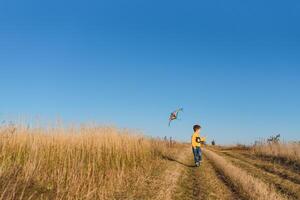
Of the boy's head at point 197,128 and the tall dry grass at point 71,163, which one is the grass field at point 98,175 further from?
the boy's head at point 197,128

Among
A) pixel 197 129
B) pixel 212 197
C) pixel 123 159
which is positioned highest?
pixel 197 129

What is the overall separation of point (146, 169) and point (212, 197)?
15.8 feet

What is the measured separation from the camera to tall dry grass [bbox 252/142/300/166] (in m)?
20.3

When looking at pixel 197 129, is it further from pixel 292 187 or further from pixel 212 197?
pixel 212 197

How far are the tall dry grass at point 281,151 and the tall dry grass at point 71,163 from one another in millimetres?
10680

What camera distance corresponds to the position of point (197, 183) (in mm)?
10758

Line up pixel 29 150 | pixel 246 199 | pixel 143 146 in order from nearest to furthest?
pixel 246 199 → pixel 29 150 → pixel 143 146

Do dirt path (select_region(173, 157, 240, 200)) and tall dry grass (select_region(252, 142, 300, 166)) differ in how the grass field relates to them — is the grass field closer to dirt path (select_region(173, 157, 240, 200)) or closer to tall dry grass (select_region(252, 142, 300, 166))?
dirt path (select_region(173, 157, 240, 200))

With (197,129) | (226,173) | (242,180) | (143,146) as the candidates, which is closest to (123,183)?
(242,180)

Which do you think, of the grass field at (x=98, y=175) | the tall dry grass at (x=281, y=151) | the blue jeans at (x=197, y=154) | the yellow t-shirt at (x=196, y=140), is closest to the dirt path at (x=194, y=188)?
the grass field at (x=98, y=175)

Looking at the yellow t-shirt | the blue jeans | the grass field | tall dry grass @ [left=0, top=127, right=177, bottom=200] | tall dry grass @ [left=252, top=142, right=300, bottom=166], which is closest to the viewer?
tall dry grass @ [left=0, top=127, right=177, bottom=200]

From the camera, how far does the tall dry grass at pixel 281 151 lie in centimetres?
2027

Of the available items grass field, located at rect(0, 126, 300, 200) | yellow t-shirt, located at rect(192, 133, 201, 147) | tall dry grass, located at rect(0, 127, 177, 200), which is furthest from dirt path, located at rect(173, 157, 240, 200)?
yellow t-shirt, located at rect(192, 133, 201, 147)

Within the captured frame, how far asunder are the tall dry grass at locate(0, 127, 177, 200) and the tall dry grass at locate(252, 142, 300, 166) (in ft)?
35.0
